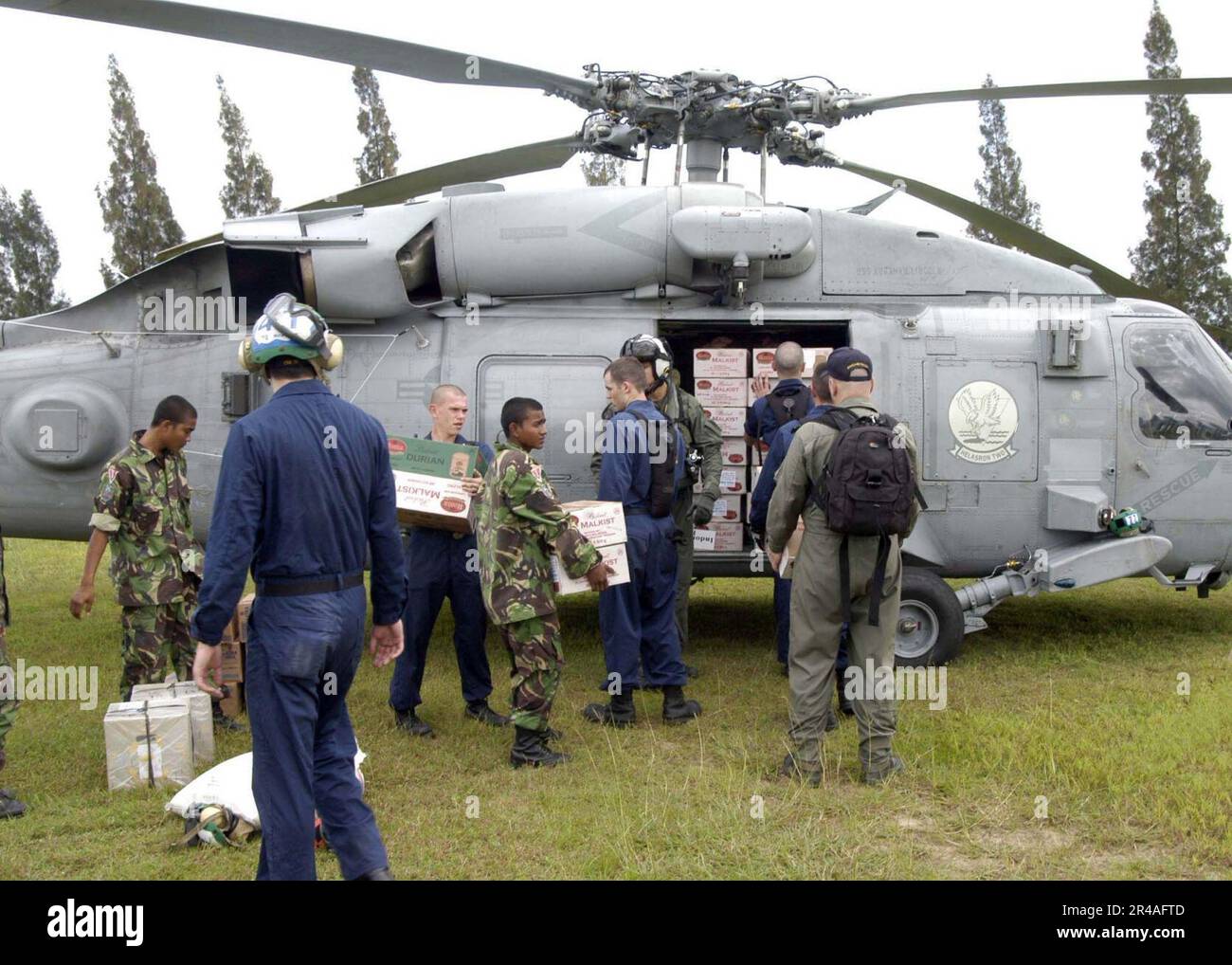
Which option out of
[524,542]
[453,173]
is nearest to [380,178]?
[453,173]

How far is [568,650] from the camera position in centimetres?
801

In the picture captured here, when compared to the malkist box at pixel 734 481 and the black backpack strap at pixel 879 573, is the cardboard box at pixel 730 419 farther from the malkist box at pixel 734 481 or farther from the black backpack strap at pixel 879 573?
the black backpack strap at pixel 879 573

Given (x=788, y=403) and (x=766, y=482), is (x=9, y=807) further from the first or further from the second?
(x=788, y=403)

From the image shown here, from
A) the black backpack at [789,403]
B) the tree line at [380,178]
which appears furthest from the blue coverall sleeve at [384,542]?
the tree line at [380,178]

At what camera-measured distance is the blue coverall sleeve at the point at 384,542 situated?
362 cm

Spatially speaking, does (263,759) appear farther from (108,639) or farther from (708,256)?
(108,639)

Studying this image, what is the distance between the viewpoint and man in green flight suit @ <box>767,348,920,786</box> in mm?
4855

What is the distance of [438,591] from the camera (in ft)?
18.9

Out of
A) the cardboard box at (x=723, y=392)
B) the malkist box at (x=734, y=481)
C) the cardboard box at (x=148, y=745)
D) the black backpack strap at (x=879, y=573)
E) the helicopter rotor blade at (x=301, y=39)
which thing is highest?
the helicopter rotor blade at (x=301, y=39)

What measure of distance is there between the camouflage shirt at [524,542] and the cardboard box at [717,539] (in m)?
2.47

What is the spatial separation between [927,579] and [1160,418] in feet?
6.68

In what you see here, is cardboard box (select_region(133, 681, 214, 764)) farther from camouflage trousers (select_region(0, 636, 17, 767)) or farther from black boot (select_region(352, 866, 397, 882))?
black boot (select_region(352, 866, 397, 882))

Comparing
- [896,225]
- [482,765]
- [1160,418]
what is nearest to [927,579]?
[1160,418]

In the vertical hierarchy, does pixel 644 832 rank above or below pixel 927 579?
below
